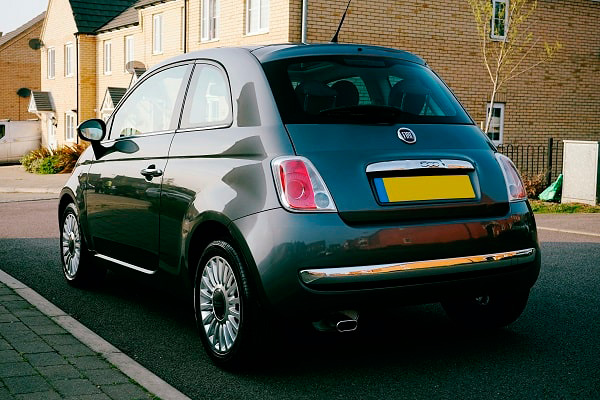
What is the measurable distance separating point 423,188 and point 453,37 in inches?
735

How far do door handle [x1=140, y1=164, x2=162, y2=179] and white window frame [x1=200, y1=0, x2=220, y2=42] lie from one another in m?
19.2

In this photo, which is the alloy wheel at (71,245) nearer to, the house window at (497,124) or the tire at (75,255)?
the tire at (75,255)

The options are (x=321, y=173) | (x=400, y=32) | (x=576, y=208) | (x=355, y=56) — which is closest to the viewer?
(x=321, y=173)

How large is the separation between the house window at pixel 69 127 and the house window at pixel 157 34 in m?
12.4

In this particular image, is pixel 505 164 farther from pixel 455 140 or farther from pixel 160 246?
pixel 160 246

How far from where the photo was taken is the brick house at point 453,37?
2059cm

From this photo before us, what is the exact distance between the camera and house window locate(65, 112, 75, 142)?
4148 centimetres

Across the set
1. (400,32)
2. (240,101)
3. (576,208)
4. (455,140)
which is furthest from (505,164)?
(400,32)

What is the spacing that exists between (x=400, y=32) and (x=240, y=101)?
17.2 meters

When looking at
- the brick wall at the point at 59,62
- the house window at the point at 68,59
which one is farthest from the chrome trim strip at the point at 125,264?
the house window at the point at 68,59

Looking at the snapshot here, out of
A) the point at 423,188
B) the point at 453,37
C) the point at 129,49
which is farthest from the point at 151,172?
the point at 129,49

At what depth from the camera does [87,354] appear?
466cm

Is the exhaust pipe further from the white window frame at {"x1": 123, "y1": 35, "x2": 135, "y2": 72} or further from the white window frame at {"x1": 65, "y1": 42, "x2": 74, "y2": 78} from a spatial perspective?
the white window frame at {"x1": 65, "y1": 42, "x2": 74, "y2": 78}

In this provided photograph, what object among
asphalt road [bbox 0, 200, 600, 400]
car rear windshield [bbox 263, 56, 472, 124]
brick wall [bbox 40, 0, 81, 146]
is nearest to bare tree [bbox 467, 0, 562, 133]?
asphalt road [bbox 0, 200, 600, 400]
